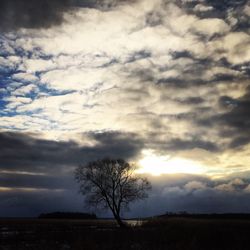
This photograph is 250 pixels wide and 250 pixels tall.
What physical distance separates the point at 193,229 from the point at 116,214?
113 feet

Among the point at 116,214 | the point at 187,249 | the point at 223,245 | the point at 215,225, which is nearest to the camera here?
the point at 187,249

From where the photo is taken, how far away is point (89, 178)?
245ft

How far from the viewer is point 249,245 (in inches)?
1340

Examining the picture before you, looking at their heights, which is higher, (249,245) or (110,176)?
(110,176)

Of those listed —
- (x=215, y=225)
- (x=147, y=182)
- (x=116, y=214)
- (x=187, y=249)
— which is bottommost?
(x=187, y=249)

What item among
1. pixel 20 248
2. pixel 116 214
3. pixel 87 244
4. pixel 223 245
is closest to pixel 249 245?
pixel 223 245

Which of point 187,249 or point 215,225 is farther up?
point 215,225

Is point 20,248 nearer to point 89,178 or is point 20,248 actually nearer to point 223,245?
point 223,245

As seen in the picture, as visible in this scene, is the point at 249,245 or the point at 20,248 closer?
the point at 20,248

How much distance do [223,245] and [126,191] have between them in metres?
40.5

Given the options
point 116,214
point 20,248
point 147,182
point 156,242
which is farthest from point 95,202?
point 20,248

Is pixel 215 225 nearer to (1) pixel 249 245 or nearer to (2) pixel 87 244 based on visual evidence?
(1) pixel 249 245

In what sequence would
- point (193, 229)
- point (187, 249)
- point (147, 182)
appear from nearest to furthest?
point (187, 249)
point (193, 229)
point (147, 182)

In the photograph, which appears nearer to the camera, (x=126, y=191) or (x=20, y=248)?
(x=20, y=248)
